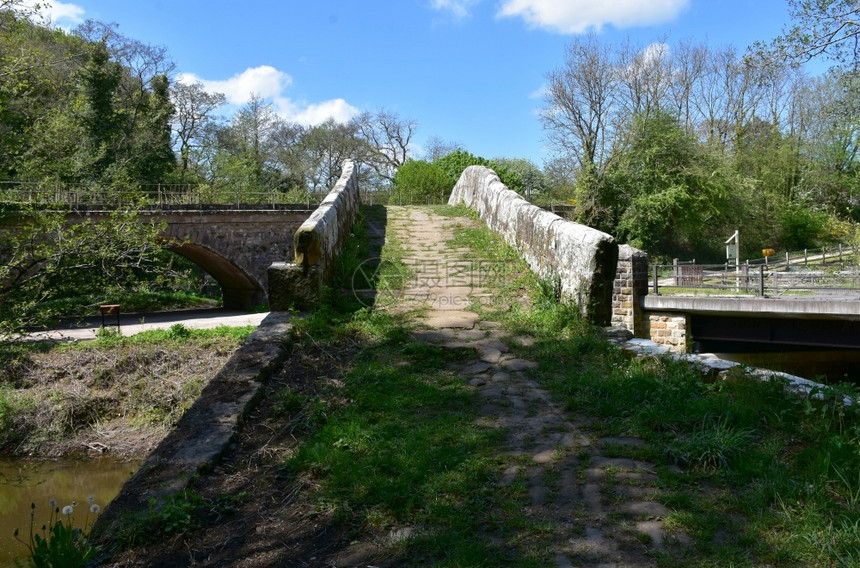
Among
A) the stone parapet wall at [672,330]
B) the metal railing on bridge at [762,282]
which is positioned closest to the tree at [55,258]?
the stone parapet wall at [672,330]

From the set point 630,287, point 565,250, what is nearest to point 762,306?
point 630,287

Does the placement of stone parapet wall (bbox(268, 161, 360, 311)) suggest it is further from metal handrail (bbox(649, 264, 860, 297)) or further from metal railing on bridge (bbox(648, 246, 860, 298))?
metal handrail (bbox(649, 264, 860, 297))

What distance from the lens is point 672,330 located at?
51.6 feet

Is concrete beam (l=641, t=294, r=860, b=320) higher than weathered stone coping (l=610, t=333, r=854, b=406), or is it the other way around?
weathered stone coping (l=610, t=333, r=854, b=406)

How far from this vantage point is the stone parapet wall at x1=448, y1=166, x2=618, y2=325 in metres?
6.38

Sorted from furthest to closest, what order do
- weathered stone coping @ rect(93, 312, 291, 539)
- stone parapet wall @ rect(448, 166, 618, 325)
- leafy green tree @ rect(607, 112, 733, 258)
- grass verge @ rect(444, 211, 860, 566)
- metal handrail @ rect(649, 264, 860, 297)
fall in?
leafy green tree @ rect(607, 112, 733, 258) → metal handrail @ rect(649, 264, 860, 297) → stone parapet wall @ rect(448, 166, 618, 325) → weathered stone coping @ rect(93, 312, 291, 539) → grass verge @ rect(444, 211, 860, 566)

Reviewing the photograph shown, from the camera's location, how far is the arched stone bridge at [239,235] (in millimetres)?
25847

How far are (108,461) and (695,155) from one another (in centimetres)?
2977

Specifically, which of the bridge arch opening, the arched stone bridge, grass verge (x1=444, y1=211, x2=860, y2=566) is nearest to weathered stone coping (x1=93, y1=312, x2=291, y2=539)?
grass verge (x1=444, y1=211, x2=860, y2=566)

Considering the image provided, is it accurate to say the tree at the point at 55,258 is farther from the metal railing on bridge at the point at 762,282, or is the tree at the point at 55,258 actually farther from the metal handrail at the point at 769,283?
the metal handrail at the point at 769,283

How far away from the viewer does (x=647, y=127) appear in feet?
102

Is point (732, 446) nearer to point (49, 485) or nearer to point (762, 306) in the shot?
point (49, 485)

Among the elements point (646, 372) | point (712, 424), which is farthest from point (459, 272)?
point (712, 424)

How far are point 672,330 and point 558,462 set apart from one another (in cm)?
1362
